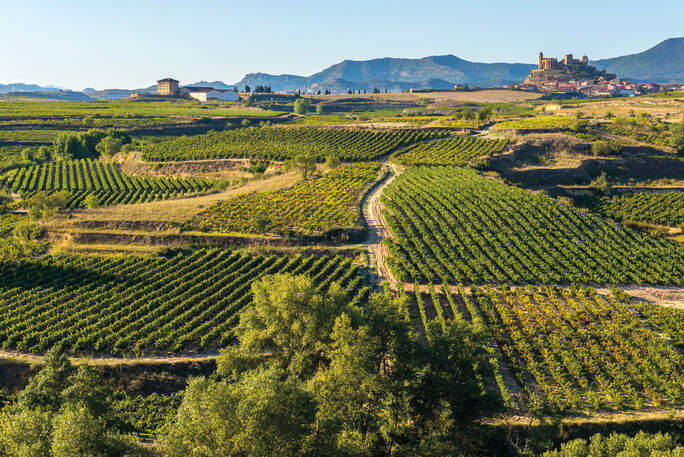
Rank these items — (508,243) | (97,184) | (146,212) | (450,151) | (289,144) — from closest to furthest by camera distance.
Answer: (508,243), (146,212), (97,184), (450,151), (289,144)

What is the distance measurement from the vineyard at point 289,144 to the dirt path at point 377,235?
33966mm

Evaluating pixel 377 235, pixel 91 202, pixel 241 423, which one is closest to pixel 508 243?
pixel 377 235

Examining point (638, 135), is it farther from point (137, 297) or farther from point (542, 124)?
point (137, 297)

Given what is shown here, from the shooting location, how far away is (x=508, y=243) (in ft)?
186

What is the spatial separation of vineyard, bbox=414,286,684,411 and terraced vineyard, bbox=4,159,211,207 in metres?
70.9

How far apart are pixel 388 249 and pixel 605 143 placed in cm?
8142

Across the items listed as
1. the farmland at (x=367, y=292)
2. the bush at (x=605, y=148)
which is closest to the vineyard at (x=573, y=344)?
the farmland at (x=367, y=292)

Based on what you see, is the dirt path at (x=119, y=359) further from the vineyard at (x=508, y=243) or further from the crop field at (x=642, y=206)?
the crop field at (x=642, y=206)

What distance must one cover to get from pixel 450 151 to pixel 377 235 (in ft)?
186

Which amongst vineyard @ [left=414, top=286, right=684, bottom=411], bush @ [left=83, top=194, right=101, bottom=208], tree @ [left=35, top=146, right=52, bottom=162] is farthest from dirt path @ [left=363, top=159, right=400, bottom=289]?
tree @ [left=35, top=146, right=52, bottom=162]

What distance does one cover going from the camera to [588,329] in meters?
38.7

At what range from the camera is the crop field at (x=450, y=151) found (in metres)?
98.4

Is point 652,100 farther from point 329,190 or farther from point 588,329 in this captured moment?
point 588,329

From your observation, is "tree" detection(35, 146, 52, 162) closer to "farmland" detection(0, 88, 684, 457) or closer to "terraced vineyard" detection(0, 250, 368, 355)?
"farmland" detection(0, 88, 684, 457)
